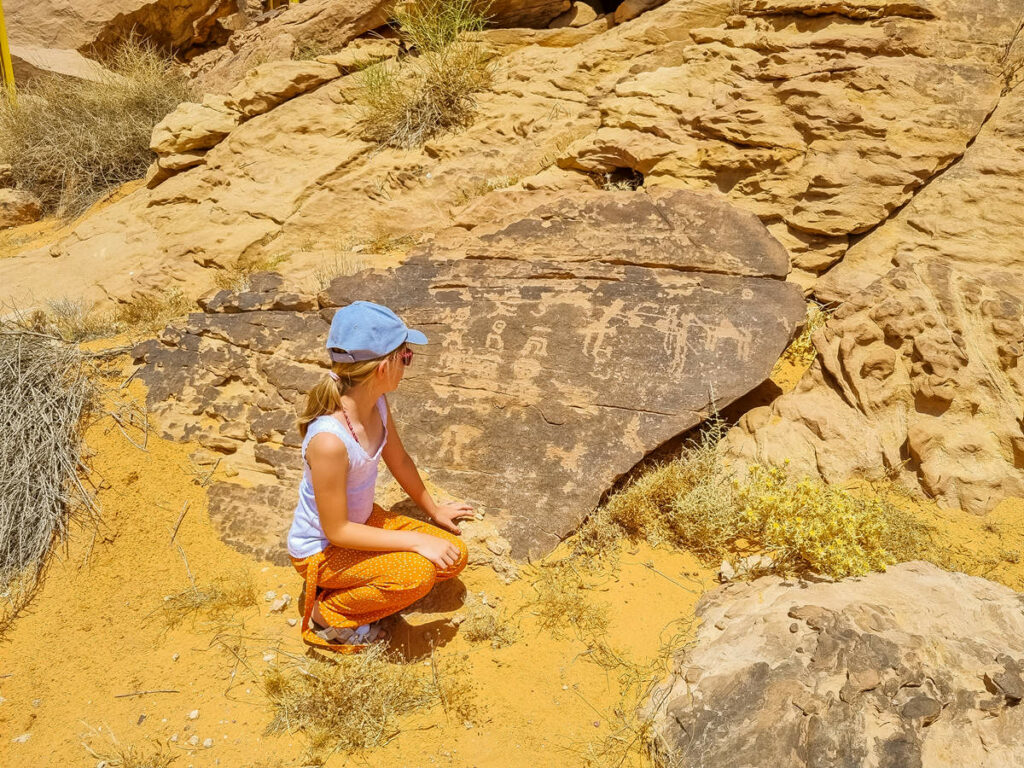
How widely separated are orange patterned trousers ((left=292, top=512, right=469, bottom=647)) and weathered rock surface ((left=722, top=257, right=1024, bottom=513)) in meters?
1.67

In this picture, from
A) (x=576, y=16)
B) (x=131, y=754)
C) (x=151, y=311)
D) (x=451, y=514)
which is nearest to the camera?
(x=131, y=754)

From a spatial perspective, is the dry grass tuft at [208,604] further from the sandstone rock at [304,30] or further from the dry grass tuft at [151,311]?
the sandstone rock at [304,30]

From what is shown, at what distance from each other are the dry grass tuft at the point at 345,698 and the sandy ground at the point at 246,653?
0.05 metres

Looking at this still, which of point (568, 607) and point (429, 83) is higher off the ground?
point (429, 83)

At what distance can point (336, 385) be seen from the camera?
222cm

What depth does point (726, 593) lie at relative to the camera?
2.56m

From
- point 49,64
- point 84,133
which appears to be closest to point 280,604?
point 84,133

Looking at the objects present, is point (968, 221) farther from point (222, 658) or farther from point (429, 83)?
point (222, 658)

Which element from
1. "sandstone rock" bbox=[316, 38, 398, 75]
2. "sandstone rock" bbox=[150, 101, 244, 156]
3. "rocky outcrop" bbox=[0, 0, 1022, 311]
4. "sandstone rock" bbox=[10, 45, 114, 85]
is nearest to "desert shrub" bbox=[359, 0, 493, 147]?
"rocky outcrop" bbox=[0, 0, 1022, 311]

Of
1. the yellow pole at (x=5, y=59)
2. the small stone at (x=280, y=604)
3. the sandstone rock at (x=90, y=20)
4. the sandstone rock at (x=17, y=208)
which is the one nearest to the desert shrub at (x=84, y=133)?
the sandstone rock at (x=17, y=208)

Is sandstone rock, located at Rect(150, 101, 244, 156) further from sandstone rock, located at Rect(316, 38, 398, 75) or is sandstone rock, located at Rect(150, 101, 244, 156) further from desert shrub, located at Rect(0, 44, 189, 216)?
desert shrub, located at Rect(0, 44, 189, 216)

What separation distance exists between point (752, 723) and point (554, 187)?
355cm

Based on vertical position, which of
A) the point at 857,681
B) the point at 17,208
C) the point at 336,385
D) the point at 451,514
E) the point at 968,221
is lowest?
the point at 17,208

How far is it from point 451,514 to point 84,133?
7.37m
